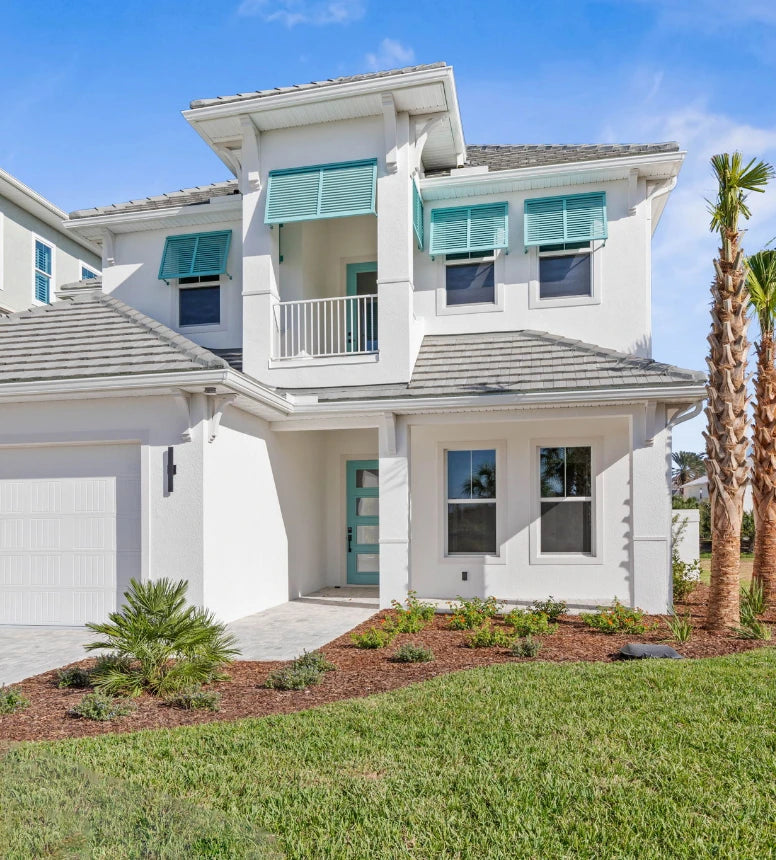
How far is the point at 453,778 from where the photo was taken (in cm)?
455

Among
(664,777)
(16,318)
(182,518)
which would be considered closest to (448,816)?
(664,777)

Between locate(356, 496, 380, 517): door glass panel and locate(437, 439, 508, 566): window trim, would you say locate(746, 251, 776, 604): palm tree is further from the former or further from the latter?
locate(356, 496, 380, 517): door glass panel

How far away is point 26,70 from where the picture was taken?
42.7 ft

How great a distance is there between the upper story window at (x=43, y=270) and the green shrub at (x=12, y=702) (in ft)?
57.3

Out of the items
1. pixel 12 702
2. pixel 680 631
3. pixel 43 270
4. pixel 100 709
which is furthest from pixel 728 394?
pixel 43 270

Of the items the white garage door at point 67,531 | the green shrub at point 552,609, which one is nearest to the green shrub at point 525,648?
the green shrub at point 552,609

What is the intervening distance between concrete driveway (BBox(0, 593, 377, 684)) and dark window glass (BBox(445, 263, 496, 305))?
586 cm

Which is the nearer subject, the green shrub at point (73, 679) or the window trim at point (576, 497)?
the green shrub at point (73, 679)

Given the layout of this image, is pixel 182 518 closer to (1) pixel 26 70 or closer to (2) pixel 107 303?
(2) pixel 107 303

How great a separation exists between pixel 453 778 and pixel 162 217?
12486mm

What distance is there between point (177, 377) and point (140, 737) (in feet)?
16.8

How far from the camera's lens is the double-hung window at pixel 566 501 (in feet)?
40.0

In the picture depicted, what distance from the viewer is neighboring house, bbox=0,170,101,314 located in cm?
1967

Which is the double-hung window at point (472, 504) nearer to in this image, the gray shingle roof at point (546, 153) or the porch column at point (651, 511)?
the porch column at point (651, 511)
